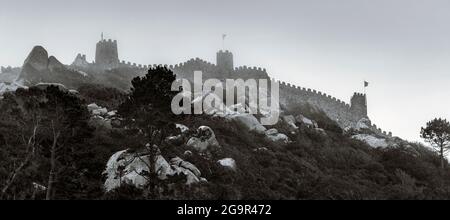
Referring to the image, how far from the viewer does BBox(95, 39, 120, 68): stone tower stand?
76.9 meters

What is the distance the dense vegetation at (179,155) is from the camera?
2389cm

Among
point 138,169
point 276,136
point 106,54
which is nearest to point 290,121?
point 276,136

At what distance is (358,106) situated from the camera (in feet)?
263

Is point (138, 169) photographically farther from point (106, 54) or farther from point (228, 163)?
point (106, 54)

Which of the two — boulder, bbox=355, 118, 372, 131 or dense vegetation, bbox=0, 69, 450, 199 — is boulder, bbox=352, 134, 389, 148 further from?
boulder, bbox=355, 118, 372, 131

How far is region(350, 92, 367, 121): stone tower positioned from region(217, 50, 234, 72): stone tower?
21.0 meters

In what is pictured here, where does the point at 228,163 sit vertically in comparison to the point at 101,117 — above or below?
below

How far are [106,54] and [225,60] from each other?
61.8ft

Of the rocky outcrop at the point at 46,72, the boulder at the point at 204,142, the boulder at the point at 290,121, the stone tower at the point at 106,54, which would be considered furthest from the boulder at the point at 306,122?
the stone tower at the point at 106,54

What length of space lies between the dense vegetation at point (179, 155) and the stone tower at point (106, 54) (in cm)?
2697

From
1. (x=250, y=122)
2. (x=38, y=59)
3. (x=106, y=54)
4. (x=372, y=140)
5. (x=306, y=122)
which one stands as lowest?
(x=372, y=140)

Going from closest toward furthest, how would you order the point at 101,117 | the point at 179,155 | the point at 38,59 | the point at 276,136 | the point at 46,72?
the point at 179,155 < the point at 101,117 < the point at 276,136 < the point at 46,72 < the point at 38,59

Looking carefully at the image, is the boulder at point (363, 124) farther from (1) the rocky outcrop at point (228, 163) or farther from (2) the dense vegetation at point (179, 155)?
(1) the rocky outcrop at point (228, 163)
